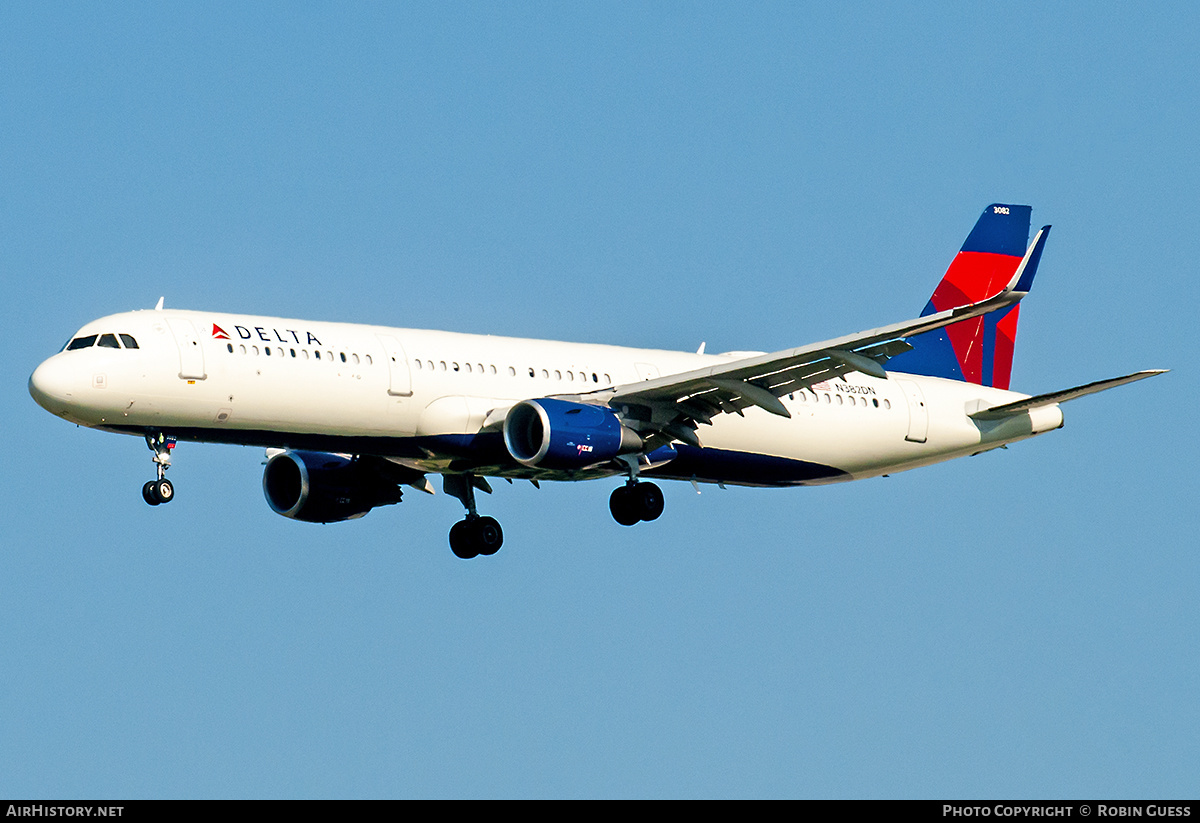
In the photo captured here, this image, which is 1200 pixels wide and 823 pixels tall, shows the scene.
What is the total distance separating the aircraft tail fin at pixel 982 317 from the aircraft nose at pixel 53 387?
24.3 meters

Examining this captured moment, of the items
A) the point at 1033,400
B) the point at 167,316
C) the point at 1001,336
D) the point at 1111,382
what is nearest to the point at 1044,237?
the point at 1111,382

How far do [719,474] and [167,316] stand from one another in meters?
15.0

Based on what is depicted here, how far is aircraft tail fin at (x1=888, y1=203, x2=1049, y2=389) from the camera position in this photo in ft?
180

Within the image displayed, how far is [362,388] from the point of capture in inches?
1686

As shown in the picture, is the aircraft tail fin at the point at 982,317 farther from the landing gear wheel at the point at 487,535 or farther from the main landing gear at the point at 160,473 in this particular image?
the main landing gear at the point at 160,473

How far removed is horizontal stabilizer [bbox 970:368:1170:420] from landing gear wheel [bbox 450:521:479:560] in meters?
14.5

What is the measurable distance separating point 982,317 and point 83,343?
27241mm

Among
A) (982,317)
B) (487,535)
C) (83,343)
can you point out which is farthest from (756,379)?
(83,343)

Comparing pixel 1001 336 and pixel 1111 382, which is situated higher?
pixel 1001 336

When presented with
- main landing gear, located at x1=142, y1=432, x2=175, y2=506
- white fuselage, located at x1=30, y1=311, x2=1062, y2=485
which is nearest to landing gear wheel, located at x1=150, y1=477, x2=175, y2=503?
main landing gear, located at x1=142, y1=432, x2=175, y2=506

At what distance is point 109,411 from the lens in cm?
4062

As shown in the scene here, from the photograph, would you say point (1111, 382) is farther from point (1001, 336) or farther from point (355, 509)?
point (355, 509)

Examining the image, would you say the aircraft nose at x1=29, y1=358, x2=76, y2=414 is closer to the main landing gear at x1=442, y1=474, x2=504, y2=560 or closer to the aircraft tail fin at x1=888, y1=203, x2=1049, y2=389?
the main landing gear at x1=442, y1=474, x2=504, y2=560

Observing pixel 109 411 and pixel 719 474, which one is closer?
pixel 109 411
